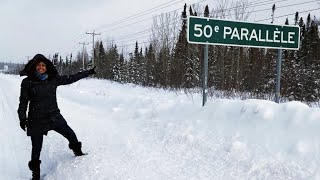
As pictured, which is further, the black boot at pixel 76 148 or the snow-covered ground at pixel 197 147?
the black boot at pixel 76 148

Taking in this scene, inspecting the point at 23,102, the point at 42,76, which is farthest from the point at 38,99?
the point at 42,76

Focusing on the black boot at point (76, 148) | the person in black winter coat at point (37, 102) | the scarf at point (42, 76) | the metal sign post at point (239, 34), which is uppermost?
the metal sign post at point (239, 34)

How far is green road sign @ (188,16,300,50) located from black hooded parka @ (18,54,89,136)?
101 inches

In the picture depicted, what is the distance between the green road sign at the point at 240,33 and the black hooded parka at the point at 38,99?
2566 mm

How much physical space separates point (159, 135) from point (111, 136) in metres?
1.02

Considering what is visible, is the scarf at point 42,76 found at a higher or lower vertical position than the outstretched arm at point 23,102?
higher

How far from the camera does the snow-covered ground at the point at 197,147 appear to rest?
4398 mm

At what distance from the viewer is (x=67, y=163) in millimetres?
5391

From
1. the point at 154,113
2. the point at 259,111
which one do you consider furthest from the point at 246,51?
the point at 259,111

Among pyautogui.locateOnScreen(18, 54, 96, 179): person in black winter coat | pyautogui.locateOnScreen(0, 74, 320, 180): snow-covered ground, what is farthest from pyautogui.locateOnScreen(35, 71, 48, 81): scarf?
pyautogui.locateOnScreen(0, 74, 320, 180): snow-covered ground

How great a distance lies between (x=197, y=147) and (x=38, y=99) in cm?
244

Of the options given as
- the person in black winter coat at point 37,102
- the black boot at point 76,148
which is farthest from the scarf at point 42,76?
the black boot at point 76,148

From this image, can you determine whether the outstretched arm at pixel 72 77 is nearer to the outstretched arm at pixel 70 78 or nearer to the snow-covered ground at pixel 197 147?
the outstretched arm at pixel 70 78

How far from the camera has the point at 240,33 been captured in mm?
6703
